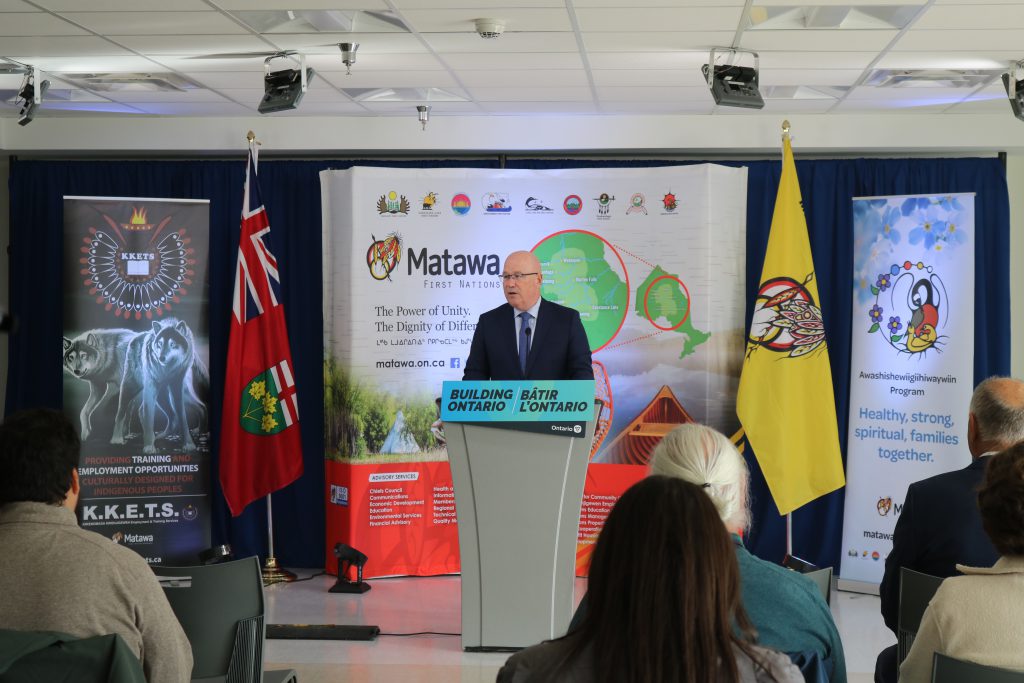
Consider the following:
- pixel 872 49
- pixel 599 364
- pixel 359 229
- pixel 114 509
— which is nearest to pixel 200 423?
pixel 114 509

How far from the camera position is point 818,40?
454 centimetres

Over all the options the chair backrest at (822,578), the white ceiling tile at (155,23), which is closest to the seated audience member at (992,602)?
the chair backrest at (822,578)

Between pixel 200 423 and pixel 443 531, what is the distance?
1627 millimetres

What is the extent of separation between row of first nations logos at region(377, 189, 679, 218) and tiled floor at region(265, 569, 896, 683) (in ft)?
7.49

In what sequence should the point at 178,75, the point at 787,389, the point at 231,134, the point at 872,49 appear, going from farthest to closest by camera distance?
the point at 231,134 → the point at 787,389 → the point at 178,75 → the point at 872,49

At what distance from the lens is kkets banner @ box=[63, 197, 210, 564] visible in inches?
236

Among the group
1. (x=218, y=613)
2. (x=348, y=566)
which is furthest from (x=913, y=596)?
(x=348, y=566)

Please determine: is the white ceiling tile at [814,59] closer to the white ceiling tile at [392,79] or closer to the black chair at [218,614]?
the white ceiling tile at [392,79]

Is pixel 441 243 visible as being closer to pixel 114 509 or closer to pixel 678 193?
pixel 678 193

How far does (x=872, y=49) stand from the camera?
15.5ft

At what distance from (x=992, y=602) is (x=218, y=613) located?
6.31 feet

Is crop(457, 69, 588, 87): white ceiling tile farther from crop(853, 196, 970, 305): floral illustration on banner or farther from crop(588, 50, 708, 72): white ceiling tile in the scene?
crop(853, 196, 970, 305): floral illustration on banner

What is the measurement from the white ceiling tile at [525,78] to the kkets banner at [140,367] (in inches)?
76.1

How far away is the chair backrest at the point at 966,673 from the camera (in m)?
1.79
